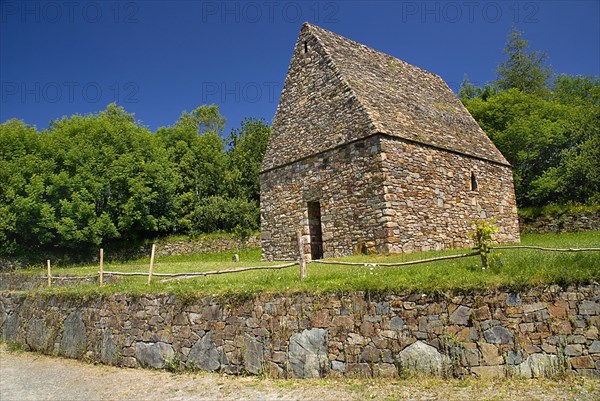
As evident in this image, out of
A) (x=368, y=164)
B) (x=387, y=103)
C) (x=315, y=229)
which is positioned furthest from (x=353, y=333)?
(x=387, y=103)

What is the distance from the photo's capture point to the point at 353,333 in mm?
8547

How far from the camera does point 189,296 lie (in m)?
10.2

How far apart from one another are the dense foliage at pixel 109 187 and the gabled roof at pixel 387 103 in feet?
48.8

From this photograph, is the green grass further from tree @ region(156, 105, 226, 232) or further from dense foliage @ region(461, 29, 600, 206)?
tree @ region(156, 105, 226, 232)

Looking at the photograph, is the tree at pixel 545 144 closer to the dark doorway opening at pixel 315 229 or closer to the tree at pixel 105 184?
the dark doorway opening at pixel 315 229

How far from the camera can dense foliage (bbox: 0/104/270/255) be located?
28.6m

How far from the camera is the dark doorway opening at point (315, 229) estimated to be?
17.8m

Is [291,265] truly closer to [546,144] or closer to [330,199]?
[330,199]

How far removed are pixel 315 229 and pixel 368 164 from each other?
13.1ft

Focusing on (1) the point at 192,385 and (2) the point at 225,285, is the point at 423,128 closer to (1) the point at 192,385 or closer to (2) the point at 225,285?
(2) the point at 225,285

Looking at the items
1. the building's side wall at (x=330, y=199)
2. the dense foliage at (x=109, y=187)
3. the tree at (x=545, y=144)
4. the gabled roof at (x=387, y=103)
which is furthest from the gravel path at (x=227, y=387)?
the tree at (x=545, y=144)

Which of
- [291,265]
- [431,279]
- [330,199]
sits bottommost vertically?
[431,279]

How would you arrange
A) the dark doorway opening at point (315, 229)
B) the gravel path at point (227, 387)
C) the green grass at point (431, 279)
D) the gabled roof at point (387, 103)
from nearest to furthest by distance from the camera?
the gravel path at point (227, 387) < the green grass at point (431, 279) < the gabled roof at point (387, 103) < the dark doorway opening at point (315, 229)

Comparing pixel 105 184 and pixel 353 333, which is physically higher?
pixel 105 184
